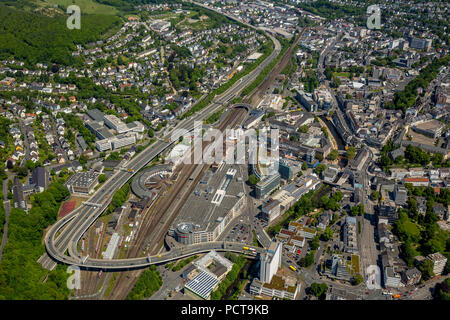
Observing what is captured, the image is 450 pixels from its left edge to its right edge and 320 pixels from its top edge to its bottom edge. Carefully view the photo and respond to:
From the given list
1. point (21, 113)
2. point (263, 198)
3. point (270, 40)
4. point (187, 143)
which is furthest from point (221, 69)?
point (263, 198)

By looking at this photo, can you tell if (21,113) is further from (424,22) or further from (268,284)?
(424,22)

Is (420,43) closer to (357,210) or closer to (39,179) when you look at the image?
(357,210)

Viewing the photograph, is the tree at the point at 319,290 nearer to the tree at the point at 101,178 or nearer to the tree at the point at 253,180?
the tree at the point at 253,180

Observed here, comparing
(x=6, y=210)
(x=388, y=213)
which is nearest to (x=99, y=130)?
(x=6, y=210)

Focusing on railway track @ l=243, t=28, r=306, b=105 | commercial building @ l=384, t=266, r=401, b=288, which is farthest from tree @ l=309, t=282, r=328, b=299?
railway track @ l=243, t=28, r=306, b=105

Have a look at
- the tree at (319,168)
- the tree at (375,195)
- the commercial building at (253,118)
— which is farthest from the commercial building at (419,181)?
the commercial building at (253,118)

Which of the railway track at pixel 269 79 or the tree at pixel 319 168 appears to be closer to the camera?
the tree at pixel 319 168
